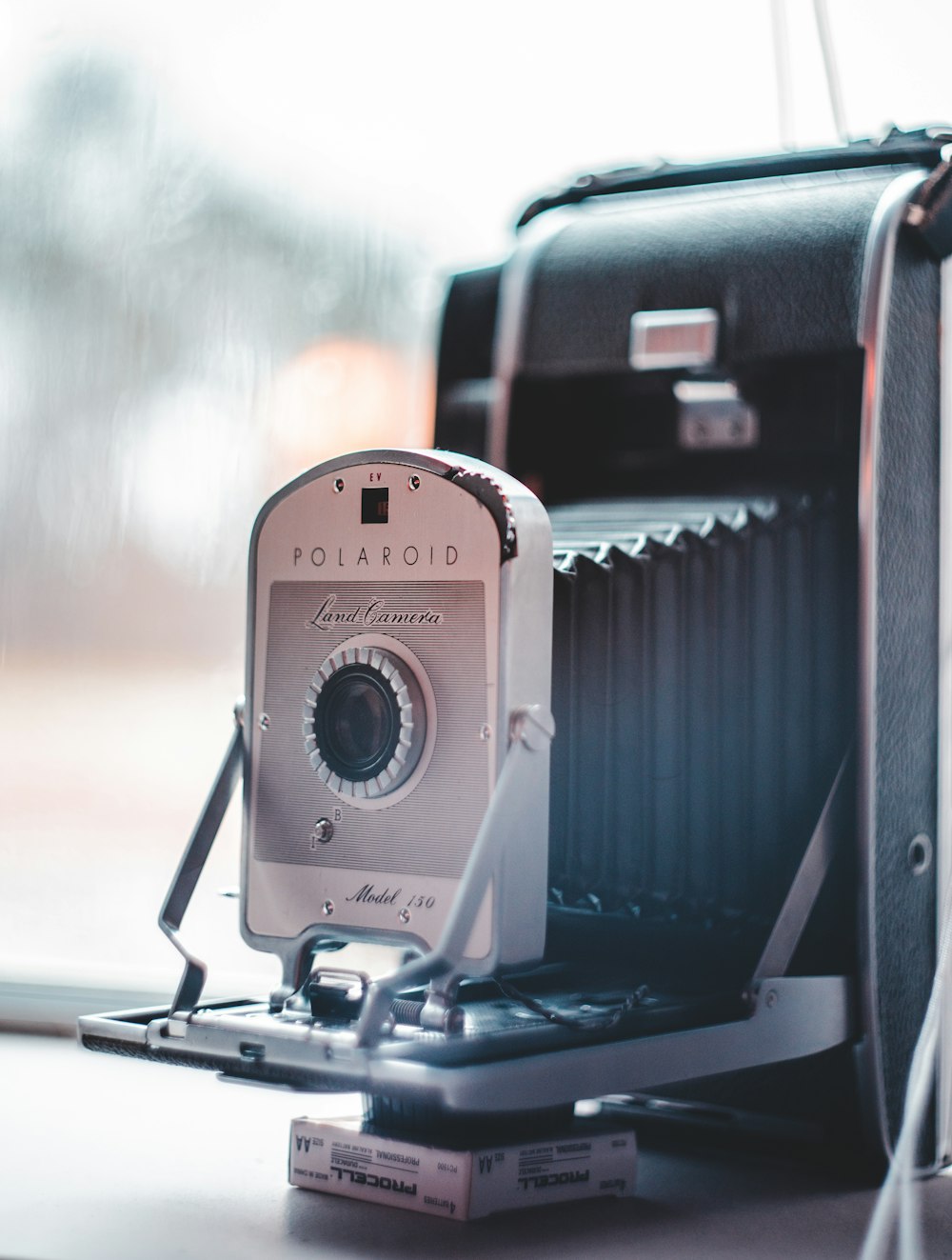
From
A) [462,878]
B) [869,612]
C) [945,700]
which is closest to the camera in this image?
[462,878]

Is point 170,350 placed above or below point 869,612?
above

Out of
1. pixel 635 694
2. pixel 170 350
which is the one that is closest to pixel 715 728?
pixel 635 694

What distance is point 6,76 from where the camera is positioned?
1.45 meters

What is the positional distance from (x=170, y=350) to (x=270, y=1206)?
0.82 m

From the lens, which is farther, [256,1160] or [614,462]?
[614,462]

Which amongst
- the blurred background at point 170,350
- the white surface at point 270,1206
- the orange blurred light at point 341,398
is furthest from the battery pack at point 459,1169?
the orange blurred light at point 341,398

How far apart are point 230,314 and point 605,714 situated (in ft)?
2.17

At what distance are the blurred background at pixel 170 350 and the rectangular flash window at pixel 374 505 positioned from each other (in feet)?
1.93

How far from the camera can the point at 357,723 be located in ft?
2.61

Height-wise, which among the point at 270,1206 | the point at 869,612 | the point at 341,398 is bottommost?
the point at 270,1206

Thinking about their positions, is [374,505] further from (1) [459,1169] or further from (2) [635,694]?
(1) [459,1169]

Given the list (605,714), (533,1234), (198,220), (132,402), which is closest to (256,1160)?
(533,1234)

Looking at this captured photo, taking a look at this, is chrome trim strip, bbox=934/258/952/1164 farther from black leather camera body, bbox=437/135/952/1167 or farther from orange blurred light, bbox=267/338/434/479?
orange blurred light, bbox=267/338/434/479

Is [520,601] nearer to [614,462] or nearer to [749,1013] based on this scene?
[749,1013]
